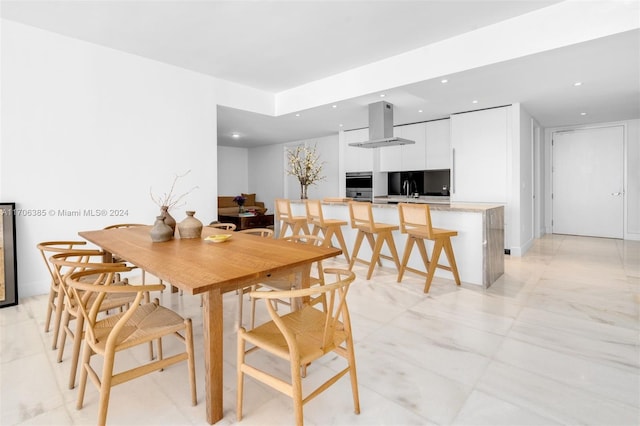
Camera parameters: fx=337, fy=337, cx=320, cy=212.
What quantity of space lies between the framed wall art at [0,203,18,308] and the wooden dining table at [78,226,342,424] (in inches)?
61.5

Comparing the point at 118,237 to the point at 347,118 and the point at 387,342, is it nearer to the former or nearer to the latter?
the point at 387,342

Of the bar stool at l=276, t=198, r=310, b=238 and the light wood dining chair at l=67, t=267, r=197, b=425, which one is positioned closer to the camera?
the light wood dining chair at l=67, t=267, r=197, b=425

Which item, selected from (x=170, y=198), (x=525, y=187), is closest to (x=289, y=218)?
(x=170, y=198)

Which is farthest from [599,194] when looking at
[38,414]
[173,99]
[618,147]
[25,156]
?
[25,156]

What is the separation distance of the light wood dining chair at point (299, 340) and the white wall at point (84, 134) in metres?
3.22

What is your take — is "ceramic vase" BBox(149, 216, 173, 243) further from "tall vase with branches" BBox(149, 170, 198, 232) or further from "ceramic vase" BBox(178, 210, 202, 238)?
"tall vase with branches" BBox(149, 170, 198, 232)

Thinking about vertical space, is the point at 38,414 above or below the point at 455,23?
below

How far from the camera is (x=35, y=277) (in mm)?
3490

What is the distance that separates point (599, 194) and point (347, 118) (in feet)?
17.5

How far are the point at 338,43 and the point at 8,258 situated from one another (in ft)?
13.0

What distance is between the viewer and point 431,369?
78.5 inches

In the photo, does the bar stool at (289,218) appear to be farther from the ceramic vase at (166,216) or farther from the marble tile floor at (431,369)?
the ceramic vase at (166,216)

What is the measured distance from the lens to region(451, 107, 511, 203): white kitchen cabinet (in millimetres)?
5262

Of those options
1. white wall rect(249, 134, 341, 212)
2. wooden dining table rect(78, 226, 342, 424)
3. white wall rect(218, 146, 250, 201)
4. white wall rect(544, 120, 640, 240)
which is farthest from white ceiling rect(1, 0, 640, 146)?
white wall rect(218, 146, 250, 201)
